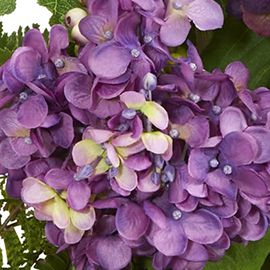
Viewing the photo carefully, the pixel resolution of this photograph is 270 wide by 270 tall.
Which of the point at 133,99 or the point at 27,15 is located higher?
the point at 133,99

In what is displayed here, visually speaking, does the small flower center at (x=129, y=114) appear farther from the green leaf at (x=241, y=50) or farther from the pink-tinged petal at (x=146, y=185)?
the green leaf at (x=241, y=50)

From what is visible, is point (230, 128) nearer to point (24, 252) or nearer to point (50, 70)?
point (50, 70)

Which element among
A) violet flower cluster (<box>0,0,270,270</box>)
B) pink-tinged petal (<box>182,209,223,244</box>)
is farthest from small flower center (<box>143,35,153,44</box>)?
pink-tinged petal (<box>182,209,223,244</box>)

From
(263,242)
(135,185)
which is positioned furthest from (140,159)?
(263,242)

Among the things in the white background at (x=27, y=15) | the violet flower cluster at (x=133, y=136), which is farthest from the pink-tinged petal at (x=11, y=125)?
the white background at (x=27, y=15)

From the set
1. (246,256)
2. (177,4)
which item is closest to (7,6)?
(177,4)

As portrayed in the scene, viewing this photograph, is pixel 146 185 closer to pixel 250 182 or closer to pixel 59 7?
pixel 250 182
